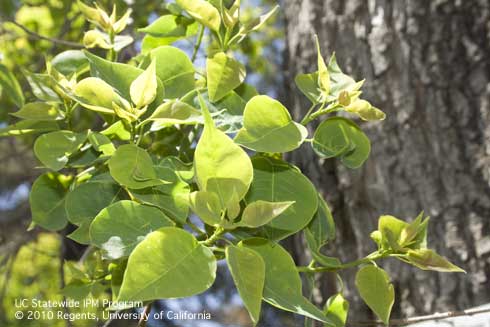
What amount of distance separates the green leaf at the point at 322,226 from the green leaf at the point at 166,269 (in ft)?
0.62

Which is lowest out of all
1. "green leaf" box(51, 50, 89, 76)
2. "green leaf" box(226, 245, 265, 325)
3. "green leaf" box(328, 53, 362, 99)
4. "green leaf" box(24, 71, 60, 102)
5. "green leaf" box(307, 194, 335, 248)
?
"green leaf" box(307, 194, 335, 248)

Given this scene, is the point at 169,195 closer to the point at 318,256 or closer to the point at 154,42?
the point at 318,256

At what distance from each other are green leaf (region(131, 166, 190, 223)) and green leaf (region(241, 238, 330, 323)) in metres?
0.05

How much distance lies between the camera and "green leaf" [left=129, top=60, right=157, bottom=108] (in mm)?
447

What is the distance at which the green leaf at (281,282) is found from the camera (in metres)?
0.42

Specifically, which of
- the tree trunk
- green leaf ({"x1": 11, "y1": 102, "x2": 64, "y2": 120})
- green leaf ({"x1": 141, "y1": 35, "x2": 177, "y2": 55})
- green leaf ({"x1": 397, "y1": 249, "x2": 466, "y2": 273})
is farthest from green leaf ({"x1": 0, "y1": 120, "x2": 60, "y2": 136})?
the tree trunk

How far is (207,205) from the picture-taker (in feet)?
1.24

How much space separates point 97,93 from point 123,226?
0.10 metres

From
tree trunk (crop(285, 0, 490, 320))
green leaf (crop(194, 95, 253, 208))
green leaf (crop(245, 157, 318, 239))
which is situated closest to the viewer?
green leaf (crop(194, 95, 253, 208))

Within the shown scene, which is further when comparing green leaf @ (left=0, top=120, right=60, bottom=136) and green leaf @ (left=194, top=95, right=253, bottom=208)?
green leaf @ (left=0, top=120, right=60, bottom=136)

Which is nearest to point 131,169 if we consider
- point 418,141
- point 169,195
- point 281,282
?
point 169,195

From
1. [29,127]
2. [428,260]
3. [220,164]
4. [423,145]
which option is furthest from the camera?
[423,145]

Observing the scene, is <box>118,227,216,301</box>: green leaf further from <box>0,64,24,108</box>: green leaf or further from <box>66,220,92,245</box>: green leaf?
<box>0,64,24,108</box>: green leaf

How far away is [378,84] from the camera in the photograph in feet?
3.55
